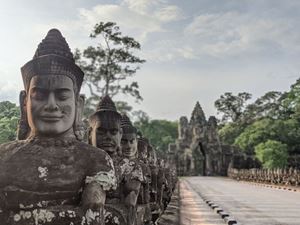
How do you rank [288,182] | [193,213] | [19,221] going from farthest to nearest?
[288,182]
[193,213]
[19,221]

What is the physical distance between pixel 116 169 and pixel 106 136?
86cm

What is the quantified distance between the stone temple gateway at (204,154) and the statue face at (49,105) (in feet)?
176

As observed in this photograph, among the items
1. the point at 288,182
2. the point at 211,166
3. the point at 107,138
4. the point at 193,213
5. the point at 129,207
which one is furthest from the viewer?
the point at 211,166

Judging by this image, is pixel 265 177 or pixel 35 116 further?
pixel 265 177

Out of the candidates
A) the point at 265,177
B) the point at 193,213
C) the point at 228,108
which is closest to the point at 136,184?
the point at 193,213

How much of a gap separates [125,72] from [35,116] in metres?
32.4

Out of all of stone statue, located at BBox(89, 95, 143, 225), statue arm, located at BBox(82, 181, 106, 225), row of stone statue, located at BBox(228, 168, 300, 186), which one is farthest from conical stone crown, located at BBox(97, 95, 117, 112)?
row of stone statue, located at BBox(228, 168, 300, 186)

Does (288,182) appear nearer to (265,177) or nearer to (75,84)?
(265,177)

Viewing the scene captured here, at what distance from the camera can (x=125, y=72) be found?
35.9 m

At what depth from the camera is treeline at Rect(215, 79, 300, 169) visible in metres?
45.0

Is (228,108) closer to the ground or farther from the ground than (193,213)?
farther from the ground

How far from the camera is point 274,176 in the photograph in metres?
34.9

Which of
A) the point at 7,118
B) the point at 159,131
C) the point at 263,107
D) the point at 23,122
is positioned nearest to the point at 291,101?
the point at 263,107

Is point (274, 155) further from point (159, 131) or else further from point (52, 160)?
point (52, 160)
